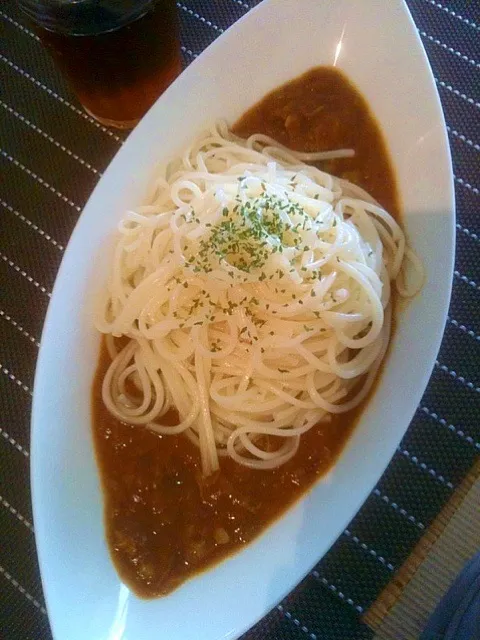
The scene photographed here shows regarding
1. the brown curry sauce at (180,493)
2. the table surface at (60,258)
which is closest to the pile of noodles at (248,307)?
the brown curry sauce at (180,493)

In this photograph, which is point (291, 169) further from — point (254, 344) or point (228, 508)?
point (228, 508)

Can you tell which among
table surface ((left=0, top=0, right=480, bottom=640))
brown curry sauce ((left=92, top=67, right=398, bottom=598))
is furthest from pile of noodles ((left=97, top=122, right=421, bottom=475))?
table surface ((left=0, top=0, right=480, bottom=640))

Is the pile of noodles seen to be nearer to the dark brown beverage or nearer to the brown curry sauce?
the brown curry sauce

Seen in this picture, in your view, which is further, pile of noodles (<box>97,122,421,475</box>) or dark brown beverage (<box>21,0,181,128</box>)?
pile of noodles (<box>97,122,421,475</box>)

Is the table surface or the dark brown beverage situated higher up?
the dark brown beverage

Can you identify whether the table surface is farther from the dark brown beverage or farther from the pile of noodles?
the pile of noodles

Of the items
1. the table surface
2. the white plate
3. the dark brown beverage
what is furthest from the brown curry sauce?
the dark brown beverage

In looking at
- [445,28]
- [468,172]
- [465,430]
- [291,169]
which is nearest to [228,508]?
[465,430]

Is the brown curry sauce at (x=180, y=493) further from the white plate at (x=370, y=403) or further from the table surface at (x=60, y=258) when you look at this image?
the table surface at (x=60, y=258)
